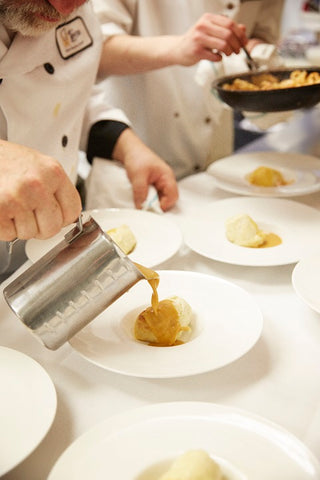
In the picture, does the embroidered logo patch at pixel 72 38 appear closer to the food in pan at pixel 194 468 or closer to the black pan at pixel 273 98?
the black pan at pixel 273 98

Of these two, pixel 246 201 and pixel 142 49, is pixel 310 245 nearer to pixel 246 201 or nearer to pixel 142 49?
pixel 246 201

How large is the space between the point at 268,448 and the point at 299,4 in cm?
587

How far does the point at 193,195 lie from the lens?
5.72ft

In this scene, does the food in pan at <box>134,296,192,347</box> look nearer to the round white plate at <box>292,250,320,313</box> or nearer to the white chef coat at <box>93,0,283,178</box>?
the round white plate at <box>292,250,320,313</box>

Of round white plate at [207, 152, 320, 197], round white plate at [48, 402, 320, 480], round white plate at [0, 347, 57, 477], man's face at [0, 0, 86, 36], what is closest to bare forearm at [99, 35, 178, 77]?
round white plate at [207, 152, 320, 197]

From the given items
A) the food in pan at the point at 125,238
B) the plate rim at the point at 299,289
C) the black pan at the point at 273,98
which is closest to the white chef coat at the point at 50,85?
the food in pan at the point at 125,238

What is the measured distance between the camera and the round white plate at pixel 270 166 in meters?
1.66

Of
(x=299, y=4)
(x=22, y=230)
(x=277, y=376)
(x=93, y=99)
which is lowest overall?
(x=299, y=4)

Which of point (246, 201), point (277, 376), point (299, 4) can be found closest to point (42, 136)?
point (246, 201)

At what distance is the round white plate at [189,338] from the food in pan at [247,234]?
0.25 m

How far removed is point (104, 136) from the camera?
70.5 inches

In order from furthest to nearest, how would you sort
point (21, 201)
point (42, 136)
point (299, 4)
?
point (299, 4) → point (42, 136) → point (21, 201)

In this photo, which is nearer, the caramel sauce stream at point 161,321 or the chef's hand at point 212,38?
the caramel sauce stream at point 161,321

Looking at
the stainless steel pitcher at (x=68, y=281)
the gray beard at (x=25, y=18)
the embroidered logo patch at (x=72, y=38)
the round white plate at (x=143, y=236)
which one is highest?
the gray beard at (x=25, y=18)
